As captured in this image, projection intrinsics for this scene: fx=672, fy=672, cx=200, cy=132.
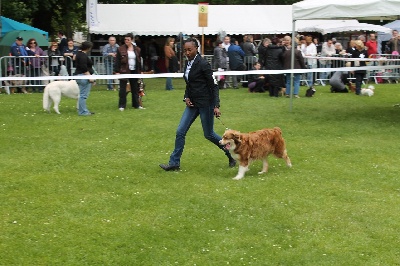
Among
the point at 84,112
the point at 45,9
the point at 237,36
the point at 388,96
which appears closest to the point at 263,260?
the point at 84,112

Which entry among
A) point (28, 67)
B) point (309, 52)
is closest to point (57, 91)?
point (28, 67)

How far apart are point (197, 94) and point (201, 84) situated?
0.16 metres

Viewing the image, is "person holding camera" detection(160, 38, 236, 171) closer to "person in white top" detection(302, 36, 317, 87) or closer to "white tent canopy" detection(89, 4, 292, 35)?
"person in white top" detection(302, 36, 317, 87)

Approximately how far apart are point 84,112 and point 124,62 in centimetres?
160

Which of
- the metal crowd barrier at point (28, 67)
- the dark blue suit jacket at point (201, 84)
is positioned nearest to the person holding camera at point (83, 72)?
the metal crowd barrier at point (28, 67)

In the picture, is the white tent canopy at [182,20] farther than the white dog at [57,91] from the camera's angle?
Yes

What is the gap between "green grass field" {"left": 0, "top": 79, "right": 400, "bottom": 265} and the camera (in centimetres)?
668

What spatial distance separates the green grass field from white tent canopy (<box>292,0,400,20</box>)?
239 centimetres

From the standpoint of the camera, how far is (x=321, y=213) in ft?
26.1

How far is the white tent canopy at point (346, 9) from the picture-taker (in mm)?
14195

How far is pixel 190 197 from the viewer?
8.59 m

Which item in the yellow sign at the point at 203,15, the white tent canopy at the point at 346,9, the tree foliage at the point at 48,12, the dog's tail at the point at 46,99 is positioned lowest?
the dog's tail at the point at 46,99

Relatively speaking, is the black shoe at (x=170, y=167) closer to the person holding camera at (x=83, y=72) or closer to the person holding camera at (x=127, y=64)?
the person holding camera at (x=83, y=72)

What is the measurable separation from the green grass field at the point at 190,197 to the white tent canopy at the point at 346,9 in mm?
2392
